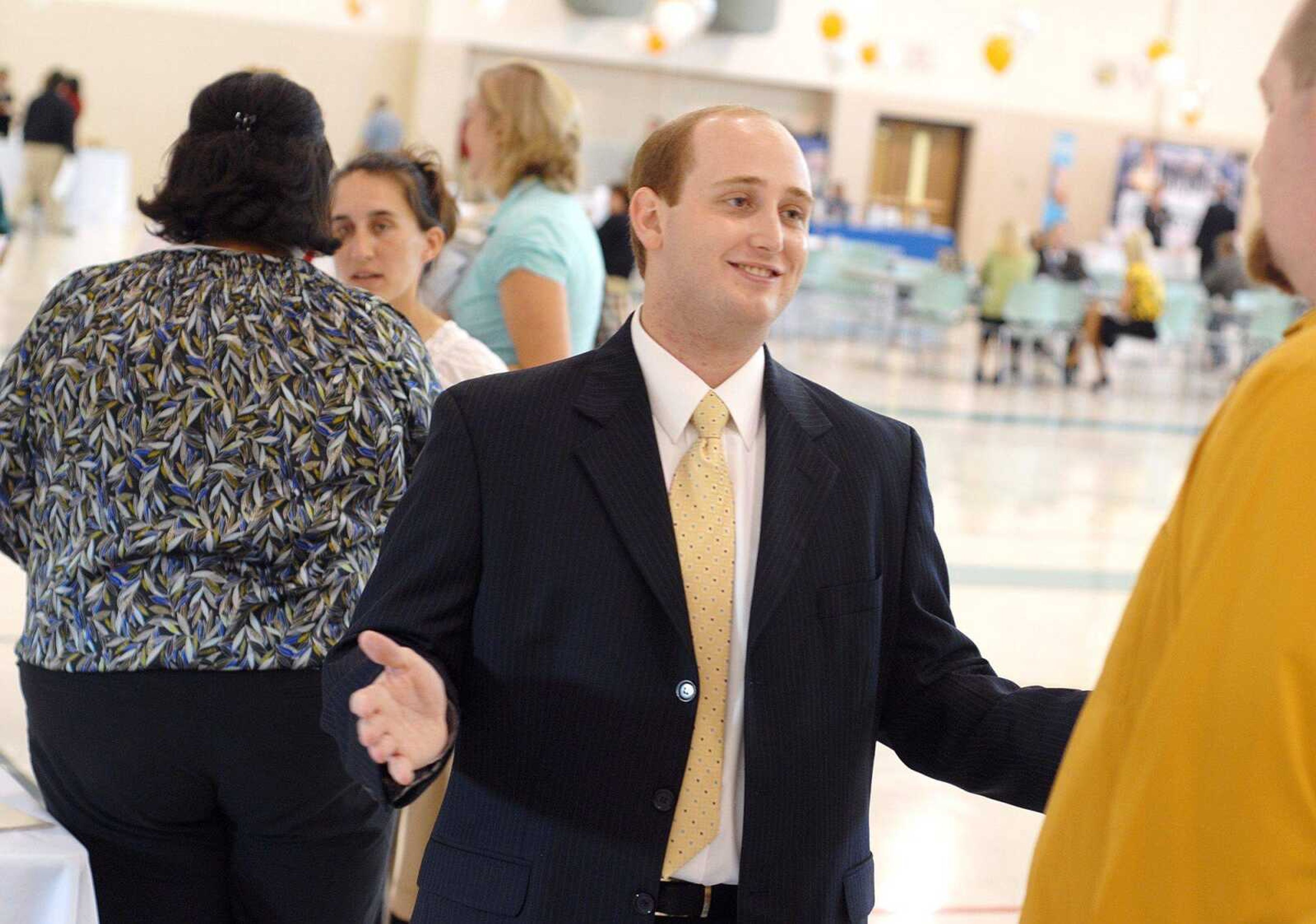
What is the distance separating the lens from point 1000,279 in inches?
558

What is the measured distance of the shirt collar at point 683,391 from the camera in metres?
1.67

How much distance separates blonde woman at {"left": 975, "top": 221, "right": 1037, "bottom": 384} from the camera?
46.3ft

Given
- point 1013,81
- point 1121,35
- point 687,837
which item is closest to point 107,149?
point 1013,81

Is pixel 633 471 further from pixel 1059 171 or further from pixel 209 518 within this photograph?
pixel 1059 171

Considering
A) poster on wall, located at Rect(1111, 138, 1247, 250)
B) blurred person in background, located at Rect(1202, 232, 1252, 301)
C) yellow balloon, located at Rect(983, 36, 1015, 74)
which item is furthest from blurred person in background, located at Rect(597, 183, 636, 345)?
poster on wall, located at Rect(1111, 138, 1247, 250)

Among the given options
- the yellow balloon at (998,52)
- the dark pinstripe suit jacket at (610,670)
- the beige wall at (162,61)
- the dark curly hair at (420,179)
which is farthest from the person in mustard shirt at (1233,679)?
the beige wall at (162,61)

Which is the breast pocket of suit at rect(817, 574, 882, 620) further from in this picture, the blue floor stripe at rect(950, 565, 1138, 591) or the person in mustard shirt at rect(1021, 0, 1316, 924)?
the blue floor stripe at rect(950, 565, 1138, 591)

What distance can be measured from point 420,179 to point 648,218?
127cm

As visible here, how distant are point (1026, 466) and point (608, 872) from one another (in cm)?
852

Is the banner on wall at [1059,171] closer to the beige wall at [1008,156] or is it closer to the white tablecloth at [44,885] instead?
the beige wall at [1008,156]

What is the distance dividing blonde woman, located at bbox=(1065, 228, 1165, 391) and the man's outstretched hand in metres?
13.6

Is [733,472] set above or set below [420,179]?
below

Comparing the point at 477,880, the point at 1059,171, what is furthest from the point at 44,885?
the point at 1059,171

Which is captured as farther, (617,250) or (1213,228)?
(1213,228)
